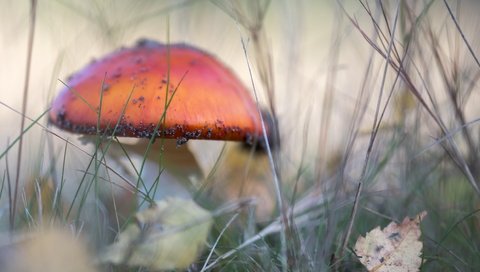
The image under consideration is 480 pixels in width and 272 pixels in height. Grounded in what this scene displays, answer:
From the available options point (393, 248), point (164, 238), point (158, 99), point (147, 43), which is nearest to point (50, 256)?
point (164, 238)

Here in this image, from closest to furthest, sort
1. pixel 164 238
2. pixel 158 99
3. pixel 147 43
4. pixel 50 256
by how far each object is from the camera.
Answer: pixel 50 256 → pixel 164 238 → pixel 158 99 → pixel 147 43

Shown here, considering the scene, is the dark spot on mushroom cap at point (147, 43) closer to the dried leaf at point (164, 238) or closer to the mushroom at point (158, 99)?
the mushroom at point (158, 99)

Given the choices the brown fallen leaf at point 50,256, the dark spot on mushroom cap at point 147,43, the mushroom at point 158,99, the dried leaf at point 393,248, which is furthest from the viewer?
the dark spot on mushroom cap at point 147,43

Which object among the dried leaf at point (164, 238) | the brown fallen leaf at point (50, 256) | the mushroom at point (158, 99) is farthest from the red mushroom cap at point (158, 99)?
the brown fallen leaf at point (50, 256)

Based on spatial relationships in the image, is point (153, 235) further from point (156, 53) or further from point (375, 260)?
point (156, 53)

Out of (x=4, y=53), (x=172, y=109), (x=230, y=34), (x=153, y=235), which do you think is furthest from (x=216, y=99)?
(x=4, y=53)

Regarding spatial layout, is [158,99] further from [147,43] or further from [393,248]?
[393,248]

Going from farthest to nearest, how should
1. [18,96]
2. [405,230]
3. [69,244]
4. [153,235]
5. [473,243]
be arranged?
1. [18,96]
2. [473,243]
3. [405,230]
4. [153,235]
5. [69,244]
